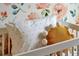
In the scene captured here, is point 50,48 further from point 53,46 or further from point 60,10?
point 60,10

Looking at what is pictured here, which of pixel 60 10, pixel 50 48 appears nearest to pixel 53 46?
pixel 50 48

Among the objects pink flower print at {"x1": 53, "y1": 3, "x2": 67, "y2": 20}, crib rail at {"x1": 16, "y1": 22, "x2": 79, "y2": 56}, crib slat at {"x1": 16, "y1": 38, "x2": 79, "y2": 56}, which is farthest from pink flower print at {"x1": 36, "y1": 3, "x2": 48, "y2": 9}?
crib slat at {"x1": 16, "y1": 38, "x2": 79, "y2": 56}

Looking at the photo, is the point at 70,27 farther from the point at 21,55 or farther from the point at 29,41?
the point at 21,55

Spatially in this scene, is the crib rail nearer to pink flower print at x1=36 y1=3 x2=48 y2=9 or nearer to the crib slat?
the crib slat

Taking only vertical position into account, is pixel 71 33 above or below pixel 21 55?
above

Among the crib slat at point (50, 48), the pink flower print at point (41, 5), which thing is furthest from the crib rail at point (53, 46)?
the pink flower print at point (41, 5)

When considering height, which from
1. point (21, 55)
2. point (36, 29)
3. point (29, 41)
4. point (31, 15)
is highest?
point (31, 15)

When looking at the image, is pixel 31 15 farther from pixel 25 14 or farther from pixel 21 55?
pixel 21 55

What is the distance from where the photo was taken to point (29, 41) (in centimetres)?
134

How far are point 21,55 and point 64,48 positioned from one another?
14.7 inches

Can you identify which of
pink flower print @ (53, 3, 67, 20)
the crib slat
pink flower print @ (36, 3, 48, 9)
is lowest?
the crib slat

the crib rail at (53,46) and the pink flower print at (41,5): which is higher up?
the pink flower print at (41,5)

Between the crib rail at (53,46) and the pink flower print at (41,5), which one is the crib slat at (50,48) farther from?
the pink flower print at (41,5)

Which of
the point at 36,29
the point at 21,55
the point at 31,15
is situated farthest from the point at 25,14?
the point at 21,55
